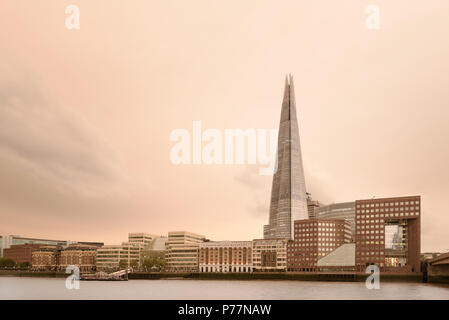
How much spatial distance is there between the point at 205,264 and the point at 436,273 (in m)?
48.3

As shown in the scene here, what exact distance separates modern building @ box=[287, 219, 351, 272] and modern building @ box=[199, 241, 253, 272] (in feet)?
30.7

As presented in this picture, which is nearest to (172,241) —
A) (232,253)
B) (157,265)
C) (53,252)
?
(157,265)

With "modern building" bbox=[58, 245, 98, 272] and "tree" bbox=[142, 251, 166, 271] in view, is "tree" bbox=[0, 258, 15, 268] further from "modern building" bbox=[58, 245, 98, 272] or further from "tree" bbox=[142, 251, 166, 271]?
"tree" bbox=[142, 251, 166, 271]

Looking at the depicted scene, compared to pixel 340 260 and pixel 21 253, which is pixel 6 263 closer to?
pixel 21 253

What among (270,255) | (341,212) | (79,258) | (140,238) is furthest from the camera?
(341,212)

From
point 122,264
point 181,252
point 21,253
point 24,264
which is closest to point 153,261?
point 181,252

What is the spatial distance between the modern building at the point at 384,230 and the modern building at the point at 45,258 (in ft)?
253

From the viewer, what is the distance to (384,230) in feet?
294

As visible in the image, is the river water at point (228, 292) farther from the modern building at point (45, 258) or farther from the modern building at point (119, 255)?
the modern building at point (45, 258)

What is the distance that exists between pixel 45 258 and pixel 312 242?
235ft

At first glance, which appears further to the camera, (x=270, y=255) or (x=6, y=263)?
(x=6, y=263)

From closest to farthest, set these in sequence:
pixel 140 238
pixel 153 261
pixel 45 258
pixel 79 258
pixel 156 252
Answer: pixel 153 261, pixel 156 252, pixel 140 238, pixel 79 258, pixel 45 258

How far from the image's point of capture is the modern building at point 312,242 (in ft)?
320
